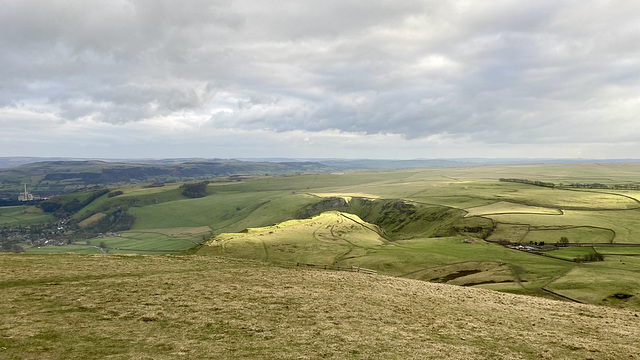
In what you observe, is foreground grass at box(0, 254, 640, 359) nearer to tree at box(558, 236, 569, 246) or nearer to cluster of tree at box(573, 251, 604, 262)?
cluster of tree at box(573, 251, 604, 262)

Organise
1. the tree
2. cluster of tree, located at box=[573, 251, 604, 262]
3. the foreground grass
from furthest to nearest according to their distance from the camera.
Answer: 1. the tree
2. cluster of tree, located at box=[573, 251, 604, 262]
3. the foreground grass

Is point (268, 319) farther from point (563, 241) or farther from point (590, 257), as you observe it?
point (563, 241)

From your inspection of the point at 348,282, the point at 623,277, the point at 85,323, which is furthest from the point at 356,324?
the point at 623,277

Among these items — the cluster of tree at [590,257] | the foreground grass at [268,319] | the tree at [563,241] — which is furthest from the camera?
the tree at [563,241]

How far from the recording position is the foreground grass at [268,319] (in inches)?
953

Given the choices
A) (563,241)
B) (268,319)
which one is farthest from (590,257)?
(268,319)

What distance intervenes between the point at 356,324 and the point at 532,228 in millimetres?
116720

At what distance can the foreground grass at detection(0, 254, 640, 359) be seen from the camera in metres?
24.2

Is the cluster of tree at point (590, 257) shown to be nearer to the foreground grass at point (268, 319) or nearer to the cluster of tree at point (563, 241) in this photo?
the cluster of tree at point (563, 241)

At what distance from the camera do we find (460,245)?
105 m

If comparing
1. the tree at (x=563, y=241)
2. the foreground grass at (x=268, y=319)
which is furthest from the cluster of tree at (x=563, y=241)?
the foreground grass at (x=268, y=319)

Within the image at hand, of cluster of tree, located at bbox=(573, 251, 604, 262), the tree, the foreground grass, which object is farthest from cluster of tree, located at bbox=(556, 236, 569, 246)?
the foreground grass

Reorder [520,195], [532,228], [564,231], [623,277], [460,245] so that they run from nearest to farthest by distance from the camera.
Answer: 1. [623,277]
2. [460,245]
3. [564,231]
4. [532,228]
5. [520,195]

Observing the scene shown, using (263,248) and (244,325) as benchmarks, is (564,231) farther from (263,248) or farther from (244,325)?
(244,325)
